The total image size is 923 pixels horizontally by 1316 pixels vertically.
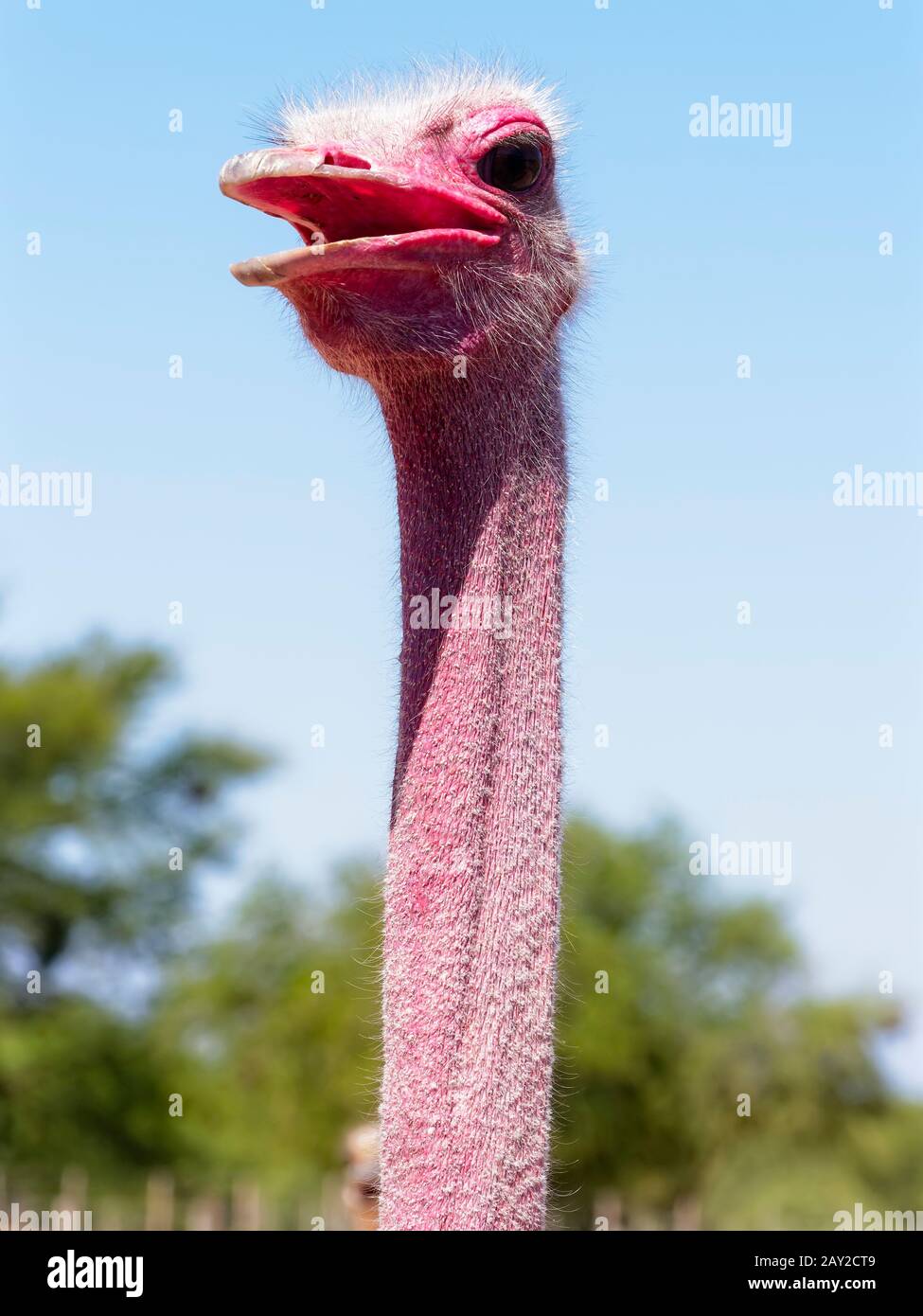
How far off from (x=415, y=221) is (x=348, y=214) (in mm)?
127

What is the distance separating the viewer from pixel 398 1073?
2.67 meters

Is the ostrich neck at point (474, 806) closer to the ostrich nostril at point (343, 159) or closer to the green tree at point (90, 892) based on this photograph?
the ostrich nostril at point (343, 159)

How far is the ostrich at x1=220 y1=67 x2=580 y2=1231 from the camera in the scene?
2.65 meters

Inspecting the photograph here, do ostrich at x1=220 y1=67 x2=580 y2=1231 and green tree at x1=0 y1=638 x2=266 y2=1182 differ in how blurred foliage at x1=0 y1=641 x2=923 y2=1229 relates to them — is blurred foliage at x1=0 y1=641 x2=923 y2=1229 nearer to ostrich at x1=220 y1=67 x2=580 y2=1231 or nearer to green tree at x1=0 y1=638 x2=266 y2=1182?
green tree at x1=0 y1=638 x2=266 y2=1182

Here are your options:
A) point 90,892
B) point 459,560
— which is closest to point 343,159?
point 459,560

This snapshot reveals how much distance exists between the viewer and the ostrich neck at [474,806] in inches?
104

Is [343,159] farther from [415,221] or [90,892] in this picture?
[90,892]

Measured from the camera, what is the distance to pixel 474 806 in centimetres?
278

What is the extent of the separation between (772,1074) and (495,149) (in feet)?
111

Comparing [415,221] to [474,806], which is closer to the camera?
[474,806]

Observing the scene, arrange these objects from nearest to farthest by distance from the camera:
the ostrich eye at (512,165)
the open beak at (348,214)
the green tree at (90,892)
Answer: the open beak at (348,214)
the ostrich eye at (512,165)
the green tree at (90,892)

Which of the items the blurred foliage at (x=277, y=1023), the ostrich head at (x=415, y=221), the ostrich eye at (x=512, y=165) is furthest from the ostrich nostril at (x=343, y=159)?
the blurred foliage at (x=277, y=1023)

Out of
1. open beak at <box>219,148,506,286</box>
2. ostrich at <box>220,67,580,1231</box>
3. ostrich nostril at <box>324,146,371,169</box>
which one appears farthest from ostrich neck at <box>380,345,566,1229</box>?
ostrich nostril at <box>324,146,371,169</box>
